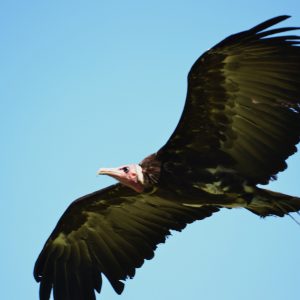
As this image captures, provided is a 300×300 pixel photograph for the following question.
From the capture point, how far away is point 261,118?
12320mm

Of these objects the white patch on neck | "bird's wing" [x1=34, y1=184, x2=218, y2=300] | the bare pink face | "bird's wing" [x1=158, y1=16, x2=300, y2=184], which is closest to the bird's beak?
the bare pink face

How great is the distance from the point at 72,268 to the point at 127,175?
250cm

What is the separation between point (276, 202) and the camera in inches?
487

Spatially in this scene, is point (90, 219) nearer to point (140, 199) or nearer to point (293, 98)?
point (140, 199)

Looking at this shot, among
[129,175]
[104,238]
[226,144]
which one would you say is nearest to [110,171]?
[129,175]

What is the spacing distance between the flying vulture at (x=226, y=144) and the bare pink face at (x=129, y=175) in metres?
0.02

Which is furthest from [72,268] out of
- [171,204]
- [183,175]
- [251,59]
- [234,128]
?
[251,59]

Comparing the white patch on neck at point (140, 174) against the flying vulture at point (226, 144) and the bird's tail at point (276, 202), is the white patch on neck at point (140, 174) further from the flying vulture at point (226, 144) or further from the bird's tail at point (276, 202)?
the bird's tail at point (276, 202)

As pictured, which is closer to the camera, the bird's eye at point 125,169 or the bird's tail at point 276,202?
the bird's tail at point 276,202

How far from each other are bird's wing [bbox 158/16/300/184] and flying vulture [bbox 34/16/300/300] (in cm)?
1

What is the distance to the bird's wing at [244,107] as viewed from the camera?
1176 centimetres

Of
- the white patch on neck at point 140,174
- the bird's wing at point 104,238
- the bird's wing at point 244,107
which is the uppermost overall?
the bird's wing at point 244,107

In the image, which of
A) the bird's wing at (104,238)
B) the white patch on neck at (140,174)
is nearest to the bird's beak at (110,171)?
the white patch on neck at (140,174)

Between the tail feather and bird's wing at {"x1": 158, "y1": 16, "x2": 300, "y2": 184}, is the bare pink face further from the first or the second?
the tail feather
